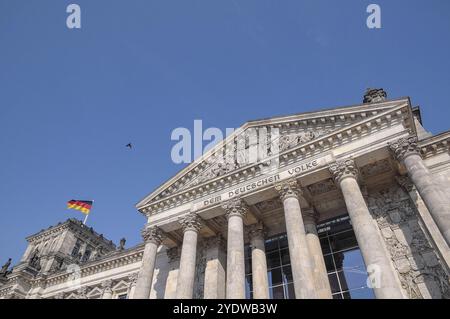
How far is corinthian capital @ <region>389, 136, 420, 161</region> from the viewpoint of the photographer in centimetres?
1462

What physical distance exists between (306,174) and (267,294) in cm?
691

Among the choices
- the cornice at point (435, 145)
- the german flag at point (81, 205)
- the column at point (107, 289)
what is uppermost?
the german flag at point (81, 205)

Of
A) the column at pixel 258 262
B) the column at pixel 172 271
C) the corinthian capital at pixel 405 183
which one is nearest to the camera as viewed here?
the corinthian capital at pixel 405 183

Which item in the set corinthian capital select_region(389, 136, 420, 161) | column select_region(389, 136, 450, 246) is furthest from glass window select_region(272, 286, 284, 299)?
corinthian capital select_region(389, 136, 420, 161)

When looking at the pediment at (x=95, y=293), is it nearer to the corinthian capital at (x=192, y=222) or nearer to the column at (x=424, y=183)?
the corinthian capital at (x=192, y=222)

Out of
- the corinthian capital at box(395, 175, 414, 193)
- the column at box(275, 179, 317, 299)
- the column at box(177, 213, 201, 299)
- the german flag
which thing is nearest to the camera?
the column at box(275, 179, 317, 299)

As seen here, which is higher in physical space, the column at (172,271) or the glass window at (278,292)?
the column at (172,271)

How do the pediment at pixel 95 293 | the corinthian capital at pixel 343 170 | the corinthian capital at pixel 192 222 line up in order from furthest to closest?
the pediment at pixel 95 293 → the corinthian capital at pixel 192 222 → the corinthian capital at pixel 343 170

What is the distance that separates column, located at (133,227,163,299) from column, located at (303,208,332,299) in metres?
9.37

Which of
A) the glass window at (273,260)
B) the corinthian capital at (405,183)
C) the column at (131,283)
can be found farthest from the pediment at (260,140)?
the column at (131,283)

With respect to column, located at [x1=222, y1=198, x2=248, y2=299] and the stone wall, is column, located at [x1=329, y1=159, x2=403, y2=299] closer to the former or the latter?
the stone wall

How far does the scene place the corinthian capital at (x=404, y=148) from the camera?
14617 millimetres

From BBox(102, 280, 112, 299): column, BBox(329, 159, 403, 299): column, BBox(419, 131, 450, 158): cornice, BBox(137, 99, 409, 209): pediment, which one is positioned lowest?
BBox(329, 159, 403, 299): column

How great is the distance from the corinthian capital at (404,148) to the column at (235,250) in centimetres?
836
